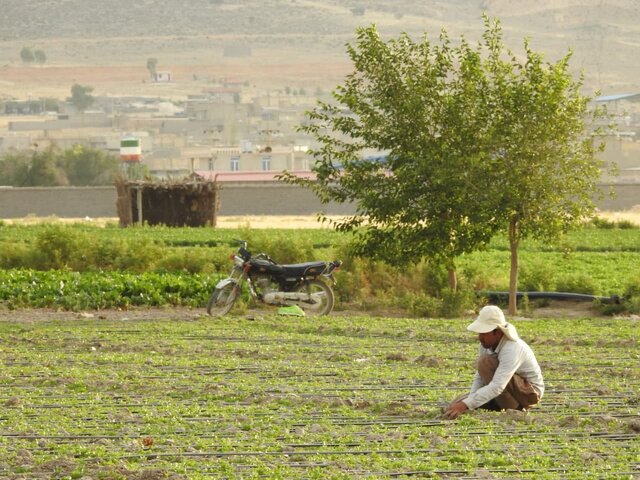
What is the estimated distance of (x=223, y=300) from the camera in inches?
813

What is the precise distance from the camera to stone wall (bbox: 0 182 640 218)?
70000mm

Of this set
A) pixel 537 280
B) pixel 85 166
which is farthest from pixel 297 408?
pixel 85 166

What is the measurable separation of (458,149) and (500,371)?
1068cm

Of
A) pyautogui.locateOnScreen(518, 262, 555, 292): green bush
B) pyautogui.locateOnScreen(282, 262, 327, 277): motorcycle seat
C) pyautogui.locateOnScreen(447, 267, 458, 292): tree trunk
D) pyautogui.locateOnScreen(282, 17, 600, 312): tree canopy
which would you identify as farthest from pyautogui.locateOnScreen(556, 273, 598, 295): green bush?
pyautogui.locateOnScreen(282, 262, 327, 277): motorcycle seat

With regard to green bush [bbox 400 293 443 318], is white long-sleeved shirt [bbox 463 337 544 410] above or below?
above

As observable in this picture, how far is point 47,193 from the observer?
232 feet

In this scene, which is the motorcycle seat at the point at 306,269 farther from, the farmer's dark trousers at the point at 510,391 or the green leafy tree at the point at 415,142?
the farmer's dark trousers at the point at 510,391

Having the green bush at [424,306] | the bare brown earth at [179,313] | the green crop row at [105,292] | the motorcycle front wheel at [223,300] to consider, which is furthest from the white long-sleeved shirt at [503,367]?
the green crop row at [105,292]

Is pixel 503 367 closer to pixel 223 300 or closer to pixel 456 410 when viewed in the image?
pixel 456 410

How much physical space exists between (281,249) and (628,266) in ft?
27.5

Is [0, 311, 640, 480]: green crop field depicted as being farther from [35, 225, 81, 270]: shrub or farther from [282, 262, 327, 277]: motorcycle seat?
[35, 225, 81, 270]: shrub

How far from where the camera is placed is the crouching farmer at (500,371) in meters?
11.1

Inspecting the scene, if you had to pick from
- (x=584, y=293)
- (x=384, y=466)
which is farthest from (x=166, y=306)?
(x=384, y=466)

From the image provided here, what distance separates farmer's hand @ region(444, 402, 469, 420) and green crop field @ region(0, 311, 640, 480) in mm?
105
